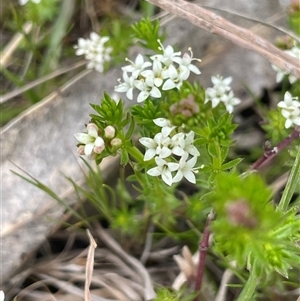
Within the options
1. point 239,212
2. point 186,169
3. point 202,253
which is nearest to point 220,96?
point 186,169

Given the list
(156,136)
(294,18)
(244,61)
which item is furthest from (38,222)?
(294,18)

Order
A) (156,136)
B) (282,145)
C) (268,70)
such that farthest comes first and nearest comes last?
(268,70), (282,145), (156,136)

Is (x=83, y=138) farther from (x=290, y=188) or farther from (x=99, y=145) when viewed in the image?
(x=290, y=188)

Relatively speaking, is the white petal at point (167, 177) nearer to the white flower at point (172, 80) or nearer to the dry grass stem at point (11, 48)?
the white flower at point (172, 80)

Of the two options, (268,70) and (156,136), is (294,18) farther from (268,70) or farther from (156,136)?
(156,136)

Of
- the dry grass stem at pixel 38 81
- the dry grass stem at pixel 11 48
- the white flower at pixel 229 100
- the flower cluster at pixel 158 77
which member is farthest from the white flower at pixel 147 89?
the dry grass stem at pixel 11 48

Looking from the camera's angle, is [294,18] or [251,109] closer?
[294,18]

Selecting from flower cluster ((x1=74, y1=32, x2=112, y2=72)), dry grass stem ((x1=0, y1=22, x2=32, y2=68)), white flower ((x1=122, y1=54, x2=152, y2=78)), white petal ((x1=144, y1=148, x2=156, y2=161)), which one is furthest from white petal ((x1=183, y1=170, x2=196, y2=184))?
dry grass stem ((x1=0, y1=22, x2=32, y2=68))

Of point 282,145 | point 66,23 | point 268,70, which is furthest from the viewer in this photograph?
point 66,23
